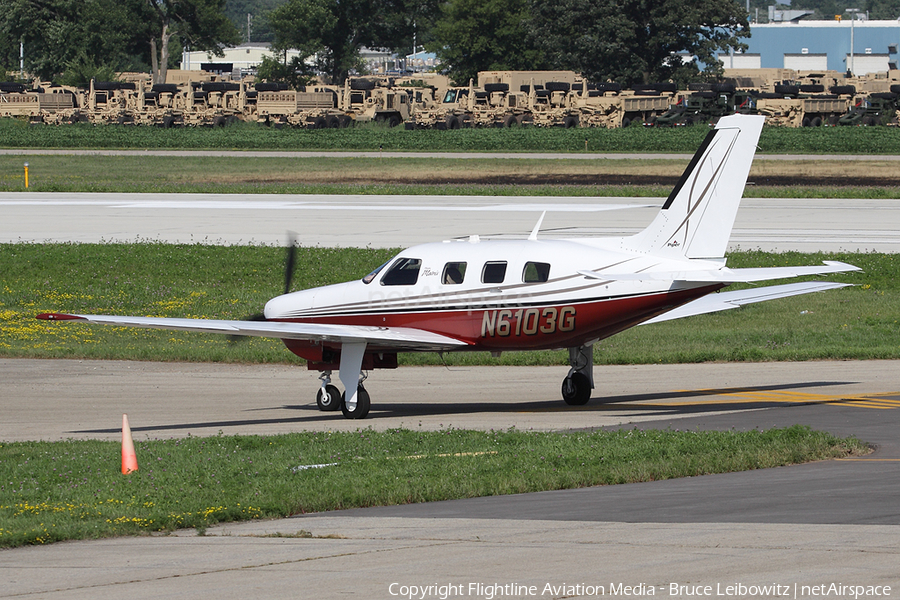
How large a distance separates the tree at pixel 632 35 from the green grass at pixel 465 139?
32.3 m

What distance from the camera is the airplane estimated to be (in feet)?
58.7

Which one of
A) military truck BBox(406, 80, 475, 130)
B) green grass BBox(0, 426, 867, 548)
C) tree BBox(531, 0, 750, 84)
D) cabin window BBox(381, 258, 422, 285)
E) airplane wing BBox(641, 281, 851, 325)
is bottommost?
green grass BBox(0, 426, 867, 548)

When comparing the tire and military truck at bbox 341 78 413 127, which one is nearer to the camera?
the tire

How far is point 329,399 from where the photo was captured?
19609 millimetres

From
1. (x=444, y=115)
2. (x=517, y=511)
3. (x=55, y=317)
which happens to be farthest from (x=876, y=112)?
(x=517, y=511)

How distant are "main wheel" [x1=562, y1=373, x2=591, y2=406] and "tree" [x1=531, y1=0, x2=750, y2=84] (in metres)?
99.6

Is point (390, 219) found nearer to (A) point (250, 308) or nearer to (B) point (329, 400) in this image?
(A) point (250, 308)

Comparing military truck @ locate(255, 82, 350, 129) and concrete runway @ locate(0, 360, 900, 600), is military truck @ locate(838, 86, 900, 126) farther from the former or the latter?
concrete runway @ locate(0, 360, 900, 600)

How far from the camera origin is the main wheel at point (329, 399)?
19.6 metres

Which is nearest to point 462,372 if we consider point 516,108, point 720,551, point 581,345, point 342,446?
point 581,345

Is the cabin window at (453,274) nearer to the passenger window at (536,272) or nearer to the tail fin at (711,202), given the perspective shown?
the passenger window at (536,272)

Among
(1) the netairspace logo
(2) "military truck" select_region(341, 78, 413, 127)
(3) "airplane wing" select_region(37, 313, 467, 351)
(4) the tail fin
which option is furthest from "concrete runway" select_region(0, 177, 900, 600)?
(2) "military truck" select_region(341, 78, 413, 127)

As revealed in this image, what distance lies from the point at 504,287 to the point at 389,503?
6.64 meters

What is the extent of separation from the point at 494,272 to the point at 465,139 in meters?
64.6
